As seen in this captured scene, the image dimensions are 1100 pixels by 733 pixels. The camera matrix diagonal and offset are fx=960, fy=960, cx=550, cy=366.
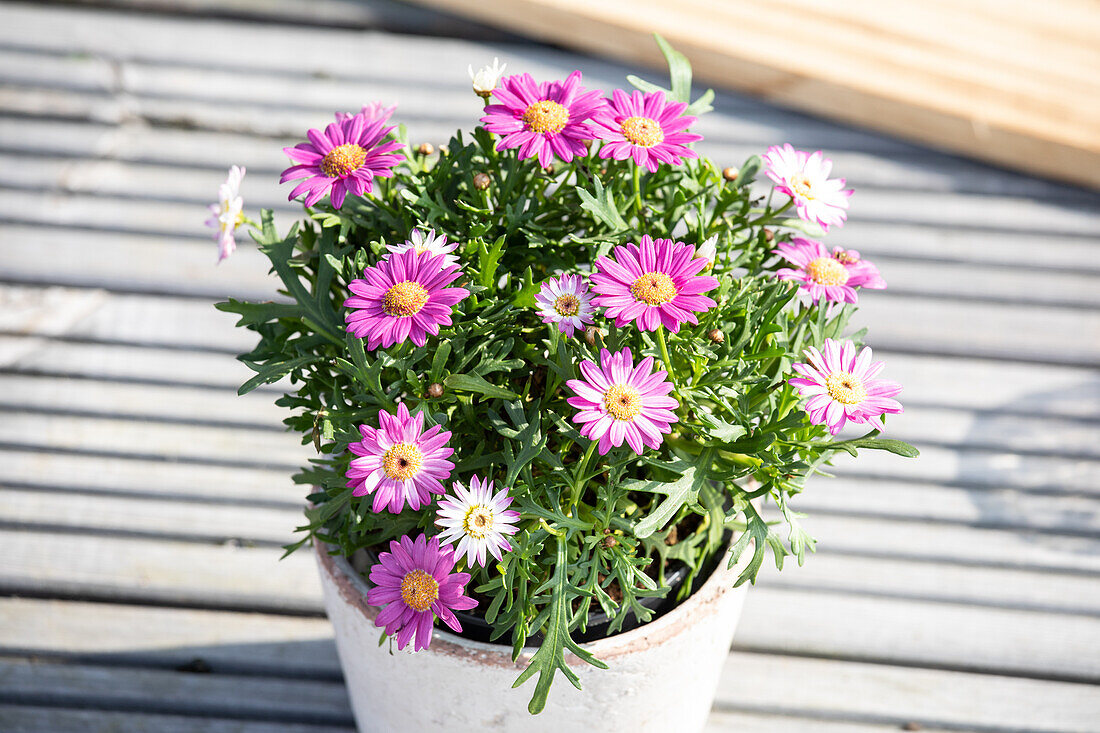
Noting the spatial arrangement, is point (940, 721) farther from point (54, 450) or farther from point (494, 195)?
point (54, 450)

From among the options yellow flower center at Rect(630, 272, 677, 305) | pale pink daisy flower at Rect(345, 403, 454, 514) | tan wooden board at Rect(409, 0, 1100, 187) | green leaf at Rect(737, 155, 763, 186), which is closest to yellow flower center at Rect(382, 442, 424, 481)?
pale pink daisy flower at Rect(345, 403, 454, 514)

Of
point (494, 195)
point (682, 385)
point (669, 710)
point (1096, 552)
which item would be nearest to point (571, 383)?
point (682, 385)

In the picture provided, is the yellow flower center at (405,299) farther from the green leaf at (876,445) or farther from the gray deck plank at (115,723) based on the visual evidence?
the gray deck plank at (115,723)

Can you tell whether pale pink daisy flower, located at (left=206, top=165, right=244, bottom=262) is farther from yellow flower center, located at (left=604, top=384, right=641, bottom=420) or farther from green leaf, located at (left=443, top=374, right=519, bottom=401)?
yellow flower center, located at (left=604, top=384, right=641, bottom=420)

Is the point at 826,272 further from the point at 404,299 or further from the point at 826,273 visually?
the point at 404,299

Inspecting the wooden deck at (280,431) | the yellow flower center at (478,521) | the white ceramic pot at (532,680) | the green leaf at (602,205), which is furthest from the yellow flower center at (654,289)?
the wooden deck at (280,431)

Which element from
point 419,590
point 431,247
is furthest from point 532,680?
point 431,247

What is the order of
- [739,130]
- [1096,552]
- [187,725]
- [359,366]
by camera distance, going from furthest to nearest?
[739,130] → [1096,552] → [187,725] → [359,366]
